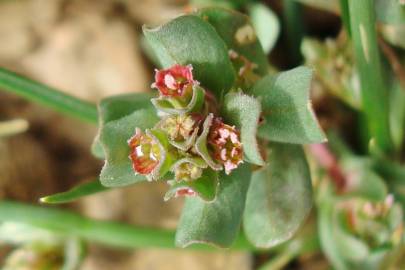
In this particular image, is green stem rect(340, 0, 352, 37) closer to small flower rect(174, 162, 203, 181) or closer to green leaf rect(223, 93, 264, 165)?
green leaf rect(223, 93, 264, 165)

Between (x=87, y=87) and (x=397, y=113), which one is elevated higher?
(x=397, y=113)

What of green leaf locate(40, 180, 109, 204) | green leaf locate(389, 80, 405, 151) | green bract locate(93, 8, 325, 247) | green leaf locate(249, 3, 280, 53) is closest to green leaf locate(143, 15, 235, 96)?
green bract locate(93, 8, 325, 247)

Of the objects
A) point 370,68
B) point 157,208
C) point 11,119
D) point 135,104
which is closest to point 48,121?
point 11,119

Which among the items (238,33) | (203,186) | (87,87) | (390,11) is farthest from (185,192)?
(87,87)

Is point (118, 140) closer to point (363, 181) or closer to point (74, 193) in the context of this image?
point (74, 193)

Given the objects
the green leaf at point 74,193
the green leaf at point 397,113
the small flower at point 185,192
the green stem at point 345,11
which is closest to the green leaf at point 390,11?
the green stem at point 345,11

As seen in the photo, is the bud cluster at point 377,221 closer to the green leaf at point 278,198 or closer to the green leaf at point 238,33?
the green leaf at point 278,198
